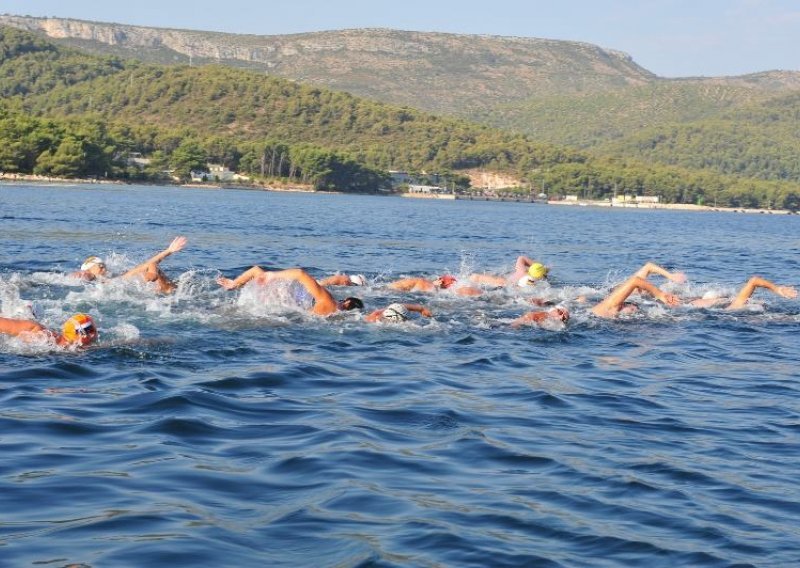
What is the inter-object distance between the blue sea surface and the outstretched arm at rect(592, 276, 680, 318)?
47 cm

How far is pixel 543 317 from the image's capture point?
1862 cm

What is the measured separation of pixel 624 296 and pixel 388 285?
5.81 metres

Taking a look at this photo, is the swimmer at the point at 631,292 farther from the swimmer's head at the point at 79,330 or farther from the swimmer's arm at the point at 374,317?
the swimmer's head at the point at 79,330

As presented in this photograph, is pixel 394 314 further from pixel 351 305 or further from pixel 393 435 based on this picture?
pixel 393 435

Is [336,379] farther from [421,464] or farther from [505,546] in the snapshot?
[505,546]

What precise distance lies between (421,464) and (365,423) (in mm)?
1632

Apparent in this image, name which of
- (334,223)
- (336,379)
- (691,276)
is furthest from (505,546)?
(334,223)

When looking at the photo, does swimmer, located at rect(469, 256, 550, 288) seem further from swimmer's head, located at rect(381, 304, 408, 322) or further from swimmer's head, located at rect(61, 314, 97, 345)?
swimmer's head, located at rect(61, 314, 97, 345)

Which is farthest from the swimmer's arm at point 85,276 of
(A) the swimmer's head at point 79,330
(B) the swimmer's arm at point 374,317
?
(A) the swimmer's head at point 79,330

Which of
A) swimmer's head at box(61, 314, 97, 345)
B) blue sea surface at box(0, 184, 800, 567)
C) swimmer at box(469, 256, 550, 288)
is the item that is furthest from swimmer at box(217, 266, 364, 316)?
swimmer at box(469, 256, 550, 288)

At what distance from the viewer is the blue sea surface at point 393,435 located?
24.7 ft

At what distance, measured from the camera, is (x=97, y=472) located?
8773 mm

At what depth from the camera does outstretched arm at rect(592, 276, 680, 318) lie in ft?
63.7

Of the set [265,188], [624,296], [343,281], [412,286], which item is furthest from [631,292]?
[265,188]
